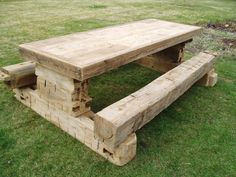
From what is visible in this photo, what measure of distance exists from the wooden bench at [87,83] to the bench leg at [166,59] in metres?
0.93

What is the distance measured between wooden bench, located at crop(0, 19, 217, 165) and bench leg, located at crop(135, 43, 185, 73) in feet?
3.04

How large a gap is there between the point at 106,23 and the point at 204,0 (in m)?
8.49

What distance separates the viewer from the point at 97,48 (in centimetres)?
291

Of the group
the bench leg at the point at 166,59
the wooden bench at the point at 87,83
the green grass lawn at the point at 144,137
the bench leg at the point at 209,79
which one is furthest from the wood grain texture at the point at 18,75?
the bench leg at the point at 209,79

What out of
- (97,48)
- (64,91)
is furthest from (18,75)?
(97,48)

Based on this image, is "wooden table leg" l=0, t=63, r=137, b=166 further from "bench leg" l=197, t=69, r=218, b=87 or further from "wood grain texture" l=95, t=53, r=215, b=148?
"bench leg" l=197, t=69, r=218, b=87

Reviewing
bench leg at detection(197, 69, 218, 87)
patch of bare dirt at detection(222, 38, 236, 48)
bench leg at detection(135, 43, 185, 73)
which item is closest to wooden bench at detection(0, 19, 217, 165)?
bench leg at detection(197, 69, 218, 87)

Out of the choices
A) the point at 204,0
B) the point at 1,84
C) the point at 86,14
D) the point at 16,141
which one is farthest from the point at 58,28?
the point at 204,0

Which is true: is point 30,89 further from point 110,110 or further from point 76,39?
point 110,110

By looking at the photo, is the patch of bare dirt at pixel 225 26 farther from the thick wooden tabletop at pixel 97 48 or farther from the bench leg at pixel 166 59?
the thick wooden tabletop at pixel 97 48

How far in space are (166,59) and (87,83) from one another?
2.33m

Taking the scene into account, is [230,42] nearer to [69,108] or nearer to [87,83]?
[87,83]

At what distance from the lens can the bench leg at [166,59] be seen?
4.79m

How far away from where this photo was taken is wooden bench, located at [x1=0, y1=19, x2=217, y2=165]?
2480 millimetres
